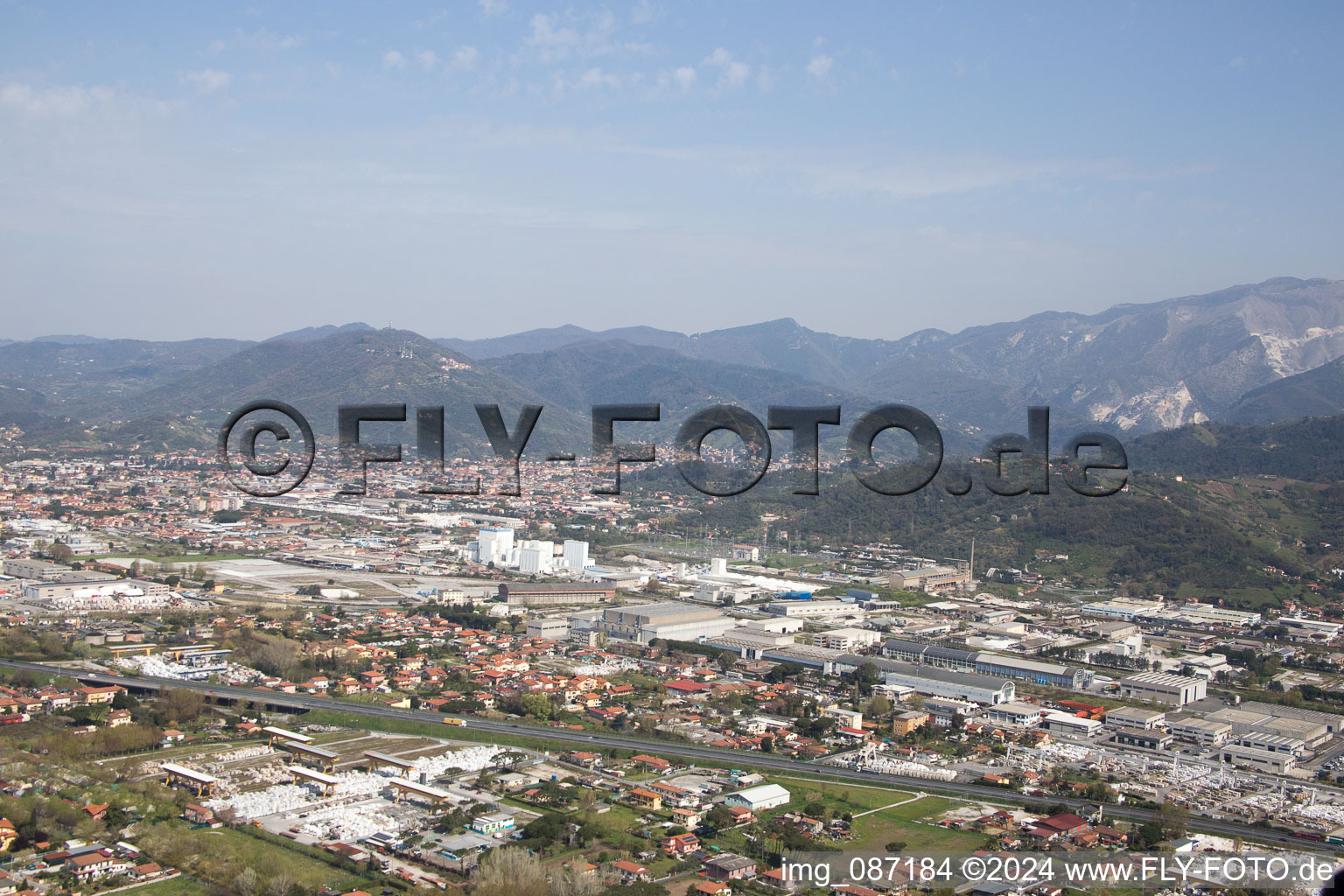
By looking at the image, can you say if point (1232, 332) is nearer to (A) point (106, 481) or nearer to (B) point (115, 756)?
(A) point (106, 481)

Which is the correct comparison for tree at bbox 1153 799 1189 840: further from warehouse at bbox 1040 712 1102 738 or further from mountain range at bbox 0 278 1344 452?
mountain range at bbox 0 278 1344 452

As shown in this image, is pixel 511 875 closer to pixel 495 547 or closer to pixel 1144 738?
pixel 1144 738

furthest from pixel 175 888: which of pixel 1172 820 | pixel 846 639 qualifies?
pixel 846 639

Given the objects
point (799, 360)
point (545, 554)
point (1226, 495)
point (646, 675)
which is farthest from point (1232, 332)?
point (646, 675)

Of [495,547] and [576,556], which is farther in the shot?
[495,547]

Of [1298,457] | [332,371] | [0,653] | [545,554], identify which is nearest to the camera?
[0,653]

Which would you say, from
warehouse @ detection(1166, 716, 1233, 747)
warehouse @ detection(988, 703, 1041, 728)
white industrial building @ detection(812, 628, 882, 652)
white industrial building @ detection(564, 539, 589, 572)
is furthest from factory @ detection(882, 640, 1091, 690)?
white industrial building @ detection(564, 539, 589, 572)
